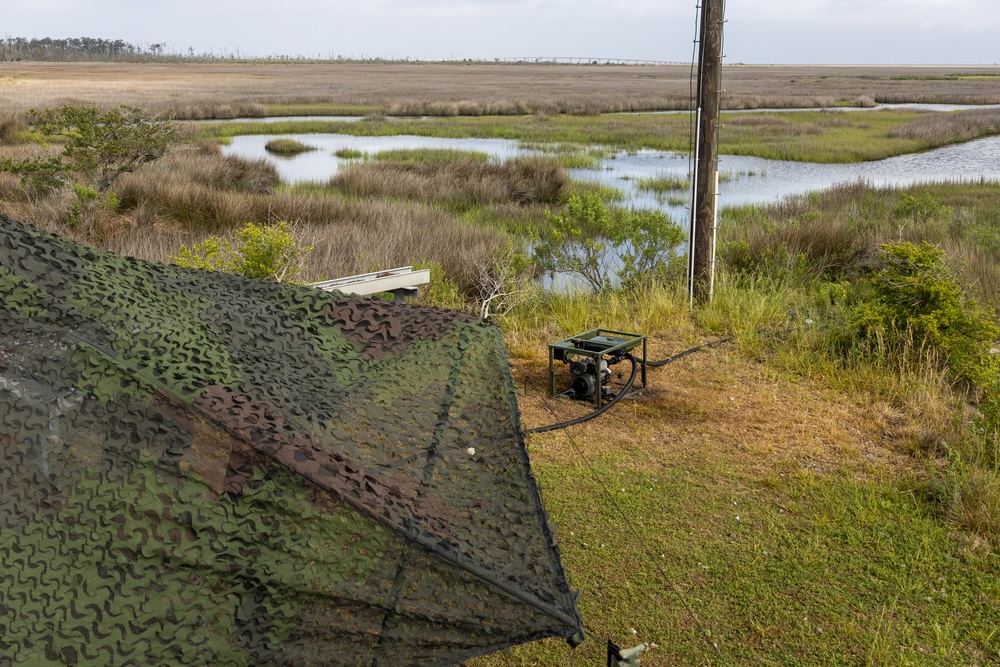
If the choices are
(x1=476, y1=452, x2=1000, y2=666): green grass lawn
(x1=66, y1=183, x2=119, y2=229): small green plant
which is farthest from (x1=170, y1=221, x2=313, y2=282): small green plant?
(x1=66, y1=183, x2=119, y2=229): small green plant

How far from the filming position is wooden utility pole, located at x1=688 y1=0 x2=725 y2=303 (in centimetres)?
814

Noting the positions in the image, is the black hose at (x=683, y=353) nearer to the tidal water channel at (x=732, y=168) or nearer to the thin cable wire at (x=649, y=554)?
the thin cable wire at (x=649, y=554)

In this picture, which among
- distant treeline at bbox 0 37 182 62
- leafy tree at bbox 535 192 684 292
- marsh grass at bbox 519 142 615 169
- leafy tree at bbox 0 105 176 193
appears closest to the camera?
leafy tree at bbox 535 192 684 292

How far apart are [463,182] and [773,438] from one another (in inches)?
555

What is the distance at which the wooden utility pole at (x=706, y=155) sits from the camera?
814 cm

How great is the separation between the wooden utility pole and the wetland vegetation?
317 mm

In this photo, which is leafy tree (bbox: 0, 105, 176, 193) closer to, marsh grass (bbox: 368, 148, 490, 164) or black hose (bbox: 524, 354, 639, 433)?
marsh grass (bbox: 368, 148, 490, 164)

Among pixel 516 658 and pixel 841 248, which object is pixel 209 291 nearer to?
pixel 516 658

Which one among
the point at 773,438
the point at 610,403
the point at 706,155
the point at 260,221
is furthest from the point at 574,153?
the point at 773,438

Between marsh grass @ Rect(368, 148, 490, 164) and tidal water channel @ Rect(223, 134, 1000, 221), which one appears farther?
marsh grass @ Rect(368, 148, 490, 164)

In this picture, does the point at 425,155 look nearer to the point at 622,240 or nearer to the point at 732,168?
the point at 732,168

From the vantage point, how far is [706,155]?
8.25 metres

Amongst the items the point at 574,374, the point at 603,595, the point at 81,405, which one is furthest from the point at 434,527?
the point at 574,374

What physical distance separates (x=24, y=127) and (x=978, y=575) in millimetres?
26434
